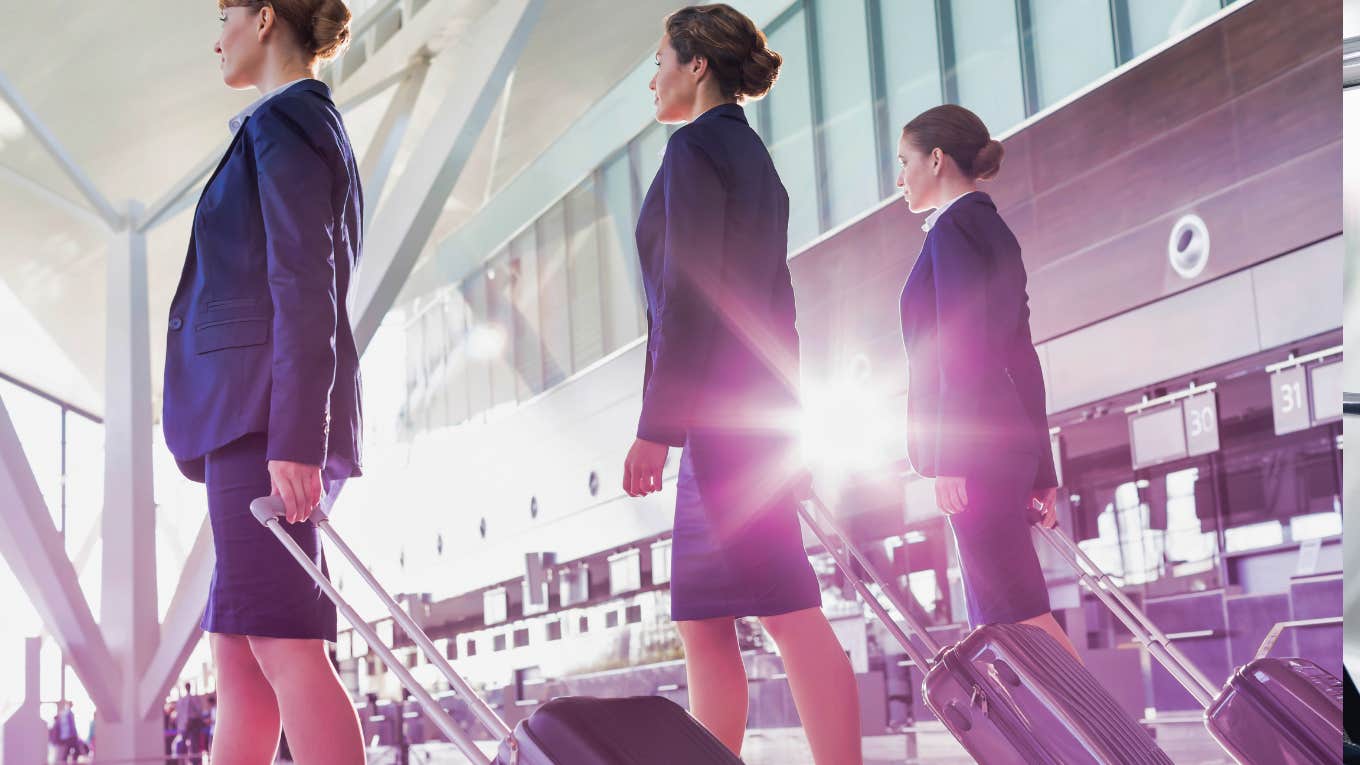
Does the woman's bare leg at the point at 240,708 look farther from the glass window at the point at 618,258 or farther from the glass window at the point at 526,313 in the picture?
the glass window at the point at 526,313

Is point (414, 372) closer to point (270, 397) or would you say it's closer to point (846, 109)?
point (846, 109)

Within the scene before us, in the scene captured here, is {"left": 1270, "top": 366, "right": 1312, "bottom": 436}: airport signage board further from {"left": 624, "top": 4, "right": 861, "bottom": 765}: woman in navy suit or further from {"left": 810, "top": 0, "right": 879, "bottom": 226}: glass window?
{"left": 624, "top": 4, "right": 861, "bottom": 765}: woman in navy suit

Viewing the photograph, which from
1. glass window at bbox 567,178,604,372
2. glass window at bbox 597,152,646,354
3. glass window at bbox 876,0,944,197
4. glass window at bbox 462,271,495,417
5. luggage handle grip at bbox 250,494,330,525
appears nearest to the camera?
luggage handle grip at bbox 250,494,330,525

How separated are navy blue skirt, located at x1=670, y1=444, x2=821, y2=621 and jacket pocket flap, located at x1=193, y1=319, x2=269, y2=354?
2.99 ft

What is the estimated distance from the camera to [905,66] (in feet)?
52.6

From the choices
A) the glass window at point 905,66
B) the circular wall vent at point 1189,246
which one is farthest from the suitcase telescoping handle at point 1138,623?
the glass window at point 905,66

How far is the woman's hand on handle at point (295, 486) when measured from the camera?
8.32 ft

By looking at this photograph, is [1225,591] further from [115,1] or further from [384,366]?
[384,366]

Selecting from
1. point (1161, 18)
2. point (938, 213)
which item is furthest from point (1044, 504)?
point (1161, 18)

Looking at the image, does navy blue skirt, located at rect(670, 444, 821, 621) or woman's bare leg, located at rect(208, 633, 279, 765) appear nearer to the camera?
woman's bare leg, located at rect(208, 633, 279, 765)

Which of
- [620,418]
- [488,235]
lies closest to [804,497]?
[620,418]

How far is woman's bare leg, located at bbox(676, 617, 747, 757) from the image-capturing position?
2.93m

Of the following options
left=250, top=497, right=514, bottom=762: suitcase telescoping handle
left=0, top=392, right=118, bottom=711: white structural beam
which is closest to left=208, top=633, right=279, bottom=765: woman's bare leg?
left=250, top=497, right=514, bottom=762: suitcase telescoping handle

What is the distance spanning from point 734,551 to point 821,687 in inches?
13.4
